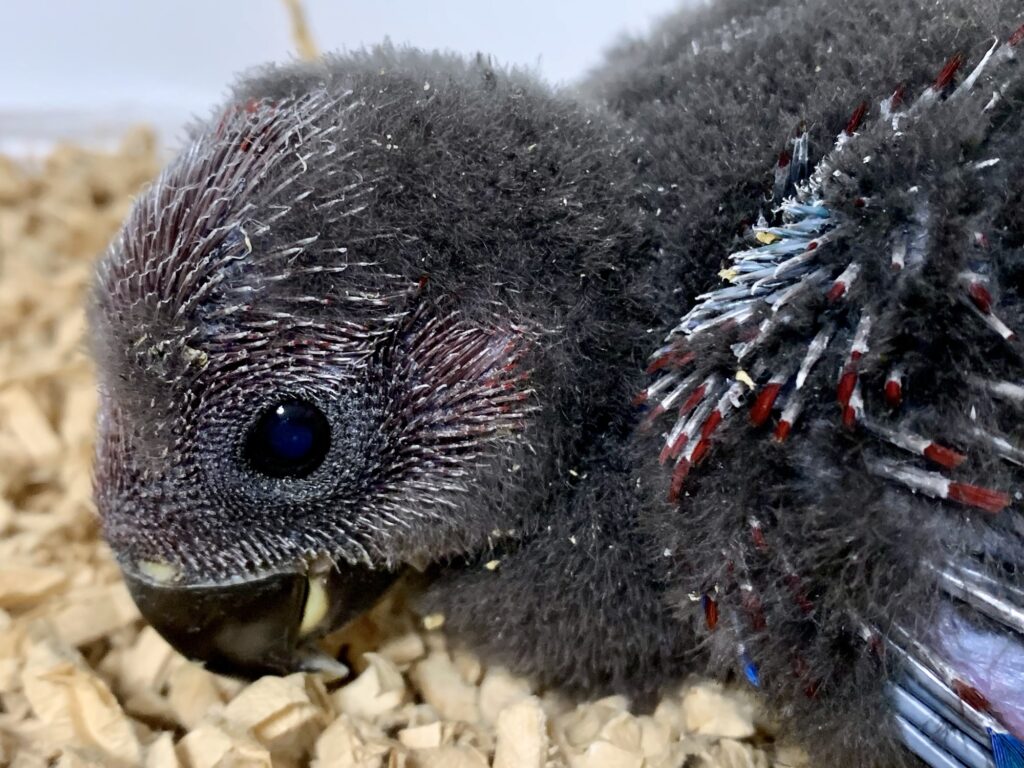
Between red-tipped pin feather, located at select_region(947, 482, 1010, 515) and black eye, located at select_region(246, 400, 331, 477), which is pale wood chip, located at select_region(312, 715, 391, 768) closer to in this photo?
black eye, located at select_region(246, 400, 331, 477)

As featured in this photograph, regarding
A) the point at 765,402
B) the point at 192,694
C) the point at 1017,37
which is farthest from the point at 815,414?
the point at 192,694

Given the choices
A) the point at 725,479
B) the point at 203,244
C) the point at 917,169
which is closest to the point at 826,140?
the point at 917,169

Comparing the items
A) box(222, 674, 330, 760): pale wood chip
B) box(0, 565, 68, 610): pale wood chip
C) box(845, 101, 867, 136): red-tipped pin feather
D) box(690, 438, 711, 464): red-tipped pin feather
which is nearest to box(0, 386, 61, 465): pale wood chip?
box(0, 565, 68, 610): pale wood chip

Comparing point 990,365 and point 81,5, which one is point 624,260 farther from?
point 81,5

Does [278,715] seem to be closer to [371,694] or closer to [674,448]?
[371,694]

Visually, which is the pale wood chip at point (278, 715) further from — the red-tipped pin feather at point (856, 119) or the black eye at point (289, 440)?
the red-tipped pin feather at point (856, 119)
